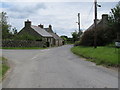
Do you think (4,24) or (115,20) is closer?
(115,20)

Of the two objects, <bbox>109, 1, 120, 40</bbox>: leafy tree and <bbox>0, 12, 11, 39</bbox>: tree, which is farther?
<bbox>0, 12, 11, 39</bbox>: tree

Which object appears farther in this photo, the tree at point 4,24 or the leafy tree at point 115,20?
the tree at point 4,24

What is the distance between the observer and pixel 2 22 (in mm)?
62031

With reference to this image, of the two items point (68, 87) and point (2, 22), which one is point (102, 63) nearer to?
point (68, 87)

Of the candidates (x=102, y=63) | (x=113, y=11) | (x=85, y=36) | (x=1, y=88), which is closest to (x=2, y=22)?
(x=85, y=36)

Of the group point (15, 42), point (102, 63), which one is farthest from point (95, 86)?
point (15, 42)

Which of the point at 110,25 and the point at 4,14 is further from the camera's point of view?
the point at 4,14

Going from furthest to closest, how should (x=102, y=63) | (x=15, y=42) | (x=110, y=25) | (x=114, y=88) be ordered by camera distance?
1. (x=15, y=42)
2. (x=110, y=25)
3. (x=102, y=63)
4. (x=114, y=88)

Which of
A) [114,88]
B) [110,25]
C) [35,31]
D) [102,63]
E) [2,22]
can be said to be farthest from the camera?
[35,31]

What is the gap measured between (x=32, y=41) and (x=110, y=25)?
20563mm

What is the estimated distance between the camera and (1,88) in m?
8.37

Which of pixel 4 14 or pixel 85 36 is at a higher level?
pixel 4 14

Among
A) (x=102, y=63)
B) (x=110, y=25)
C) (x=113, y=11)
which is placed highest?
(x=113, y=11)

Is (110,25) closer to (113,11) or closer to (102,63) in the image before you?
(113,11)
